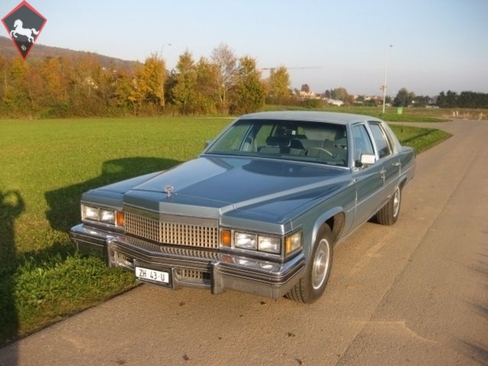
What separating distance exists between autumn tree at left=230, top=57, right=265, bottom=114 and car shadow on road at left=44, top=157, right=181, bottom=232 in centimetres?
5130

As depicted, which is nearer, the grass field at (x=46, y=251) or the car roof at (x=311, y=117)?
the grass field at (x=46, y=251)

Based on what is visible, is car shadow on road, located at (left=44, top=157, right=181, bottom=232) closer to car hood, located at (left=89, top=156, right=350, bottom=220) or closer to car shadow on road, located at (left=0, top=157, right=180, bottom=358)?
car shadow on road, located at (left=0, top=157, right=180, bottom=358)

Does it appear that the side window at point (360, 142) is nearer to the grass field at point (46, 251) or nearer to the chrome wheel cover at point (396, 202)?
the chrome wheel cover at point (396, 202)

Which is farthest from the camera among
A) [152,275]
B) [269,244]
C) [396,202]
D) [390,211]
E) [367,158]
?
[396,202]

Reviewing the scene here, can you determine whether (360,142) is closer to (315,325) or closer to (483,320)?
(483,320)

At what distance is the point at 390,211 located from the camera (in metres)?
6.72

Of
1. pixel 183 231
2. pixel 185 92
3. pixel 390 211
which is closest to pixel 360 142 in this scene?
pixel 390 211

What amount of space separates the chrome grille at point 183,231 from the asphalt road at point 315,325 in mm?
645

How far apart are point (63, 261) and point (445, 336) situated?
3672mm

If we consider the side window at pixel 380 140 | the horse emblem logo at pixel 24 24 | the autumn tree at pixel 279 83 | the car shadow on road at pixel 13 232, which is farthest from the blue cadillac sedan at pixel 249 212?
the autumn tree at pixel 279 83

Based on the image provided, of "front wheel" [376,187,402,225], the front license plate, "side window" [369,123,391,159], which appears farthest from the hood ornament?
"front wheel" [376,187,402,225]

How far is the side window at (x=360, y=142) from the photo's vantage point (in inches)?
207

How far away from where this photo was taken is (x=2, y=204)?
27.0 feet

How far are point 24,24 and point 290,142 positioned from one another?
12320 mm
